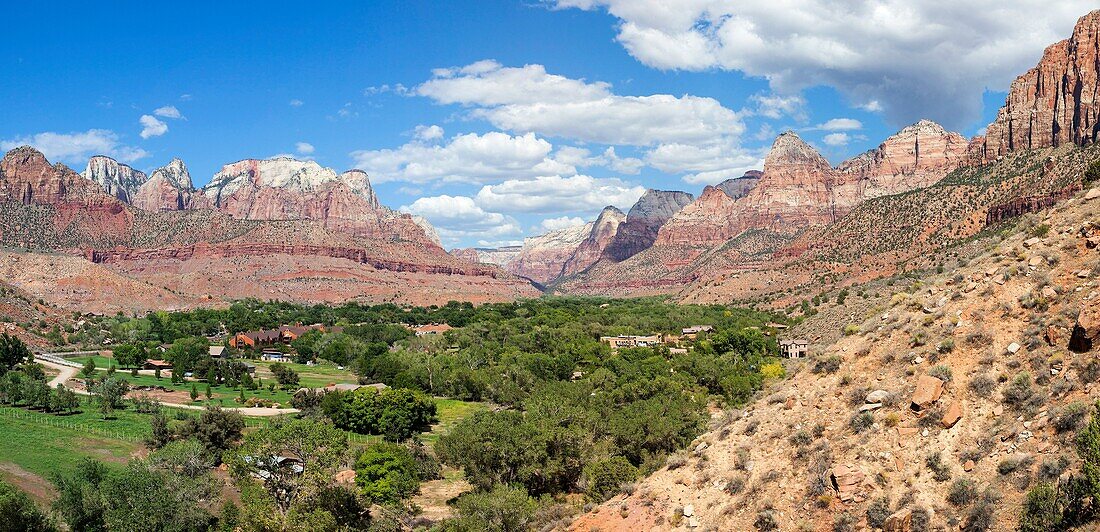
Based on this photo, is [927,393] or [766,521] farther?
[927,393]

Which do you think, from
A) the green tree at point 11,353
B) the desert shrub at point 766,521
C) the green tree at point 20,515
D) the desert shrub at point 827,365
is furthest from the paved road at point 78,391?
the desert shrub at point 766,521

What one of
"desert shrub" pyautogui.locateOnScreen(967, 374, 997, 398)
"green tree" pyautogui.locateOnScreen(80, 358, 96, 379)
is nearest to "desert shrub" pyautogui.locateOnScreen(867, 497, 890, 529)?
"desert shrub" pyautogui.locateOnScreen(967, 374, 997, 398)

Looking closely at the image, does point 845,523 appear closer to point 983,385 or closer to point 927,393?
point 927,393

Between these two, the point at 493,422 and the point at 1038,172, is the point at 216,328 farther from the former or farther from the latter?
the point at 1038,172

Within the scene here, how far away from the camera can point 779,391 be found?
26.3 metres

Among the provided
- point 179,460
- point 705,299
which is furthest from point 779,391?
point 705,299

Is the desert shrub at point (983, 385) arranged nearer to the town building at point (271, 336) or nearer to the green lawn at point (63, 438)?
the green lawn at point (63, 438)

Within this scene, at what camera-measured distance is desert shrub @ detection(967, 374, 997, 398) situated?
65.2 feet

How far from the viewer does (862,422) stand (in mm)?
21297

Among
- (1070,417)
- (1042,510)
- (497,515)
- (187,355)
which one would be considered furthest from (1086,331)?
(187,355)

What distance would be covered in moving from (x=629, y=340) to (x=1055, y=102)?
10780 centimetres

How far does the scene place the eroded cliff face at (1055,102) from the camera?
143 metres

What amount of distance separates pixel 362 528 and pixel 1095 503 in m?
26.6

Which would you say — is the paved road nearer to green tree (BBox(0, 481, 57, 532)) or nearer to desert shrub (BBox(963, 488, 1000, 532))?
green tree (BBox(0, 481, 57, 532))
